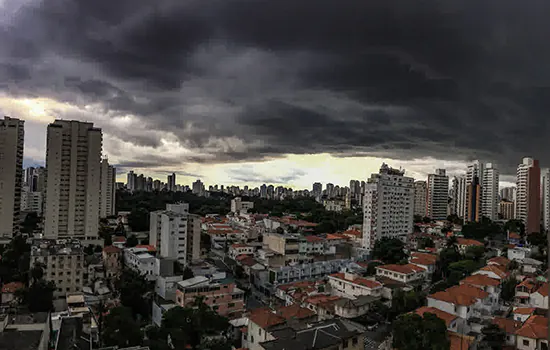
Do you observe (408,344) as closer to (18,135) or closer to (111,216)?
(18,135)

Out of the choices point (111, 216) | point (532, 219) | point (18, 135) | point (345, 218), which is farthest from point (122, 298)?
point (532, 219)

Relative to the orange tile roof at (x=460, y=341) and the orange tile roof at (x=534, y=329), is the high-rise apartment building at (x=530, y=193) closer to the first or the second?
the orange tile roof at (x=534, y=329)

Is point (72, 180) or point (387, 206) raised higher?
point (72, 180)

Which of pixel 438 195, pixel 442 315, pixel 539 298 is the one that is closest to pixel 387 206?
pixel 539 298

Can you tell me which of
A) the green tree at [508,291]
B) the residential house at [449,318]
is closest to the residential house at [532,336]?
the residential house at [449,318]

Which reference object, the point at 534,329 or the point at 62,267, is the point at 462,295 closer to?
the point at 534,329
